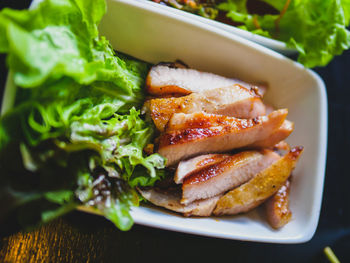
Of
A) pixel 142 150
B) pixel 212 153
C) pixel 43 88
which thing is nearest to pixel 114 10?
pixel 43 88

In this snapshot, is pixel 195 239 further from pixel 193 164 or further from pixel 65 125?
pixel 65 125

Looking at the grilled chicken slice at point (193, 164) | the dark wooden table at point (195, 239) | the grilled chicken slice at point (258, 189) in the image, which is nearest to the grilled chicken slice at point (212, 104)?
the grilled chicken slice at point (193, 164)

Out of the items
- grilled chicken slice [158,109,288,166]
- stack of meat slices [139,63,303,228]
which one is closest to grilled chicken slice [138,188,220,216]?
stack of meat slices [139,63,303,228]

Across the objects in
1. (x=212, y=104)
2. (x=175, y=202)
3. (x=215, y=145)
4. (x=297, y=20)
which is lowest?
(x=175, y=202)

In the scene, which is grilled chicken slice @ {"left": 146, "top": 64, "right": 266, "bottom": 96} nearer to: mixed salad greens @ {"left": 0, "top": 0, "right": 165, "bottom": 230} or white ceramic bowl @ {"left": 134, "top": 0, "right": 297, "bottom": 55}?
mixed salad greens @ {"left": 0, "top": 0, "right": 165, "bottom": 230}

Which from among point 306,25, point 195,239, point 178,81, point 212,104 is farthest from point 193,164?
point 306,25

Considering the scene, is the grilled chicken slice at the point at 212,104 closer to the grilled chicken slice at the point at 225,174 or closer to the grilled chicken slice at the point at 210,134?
the grilled chicken slice at the point at 210,134
